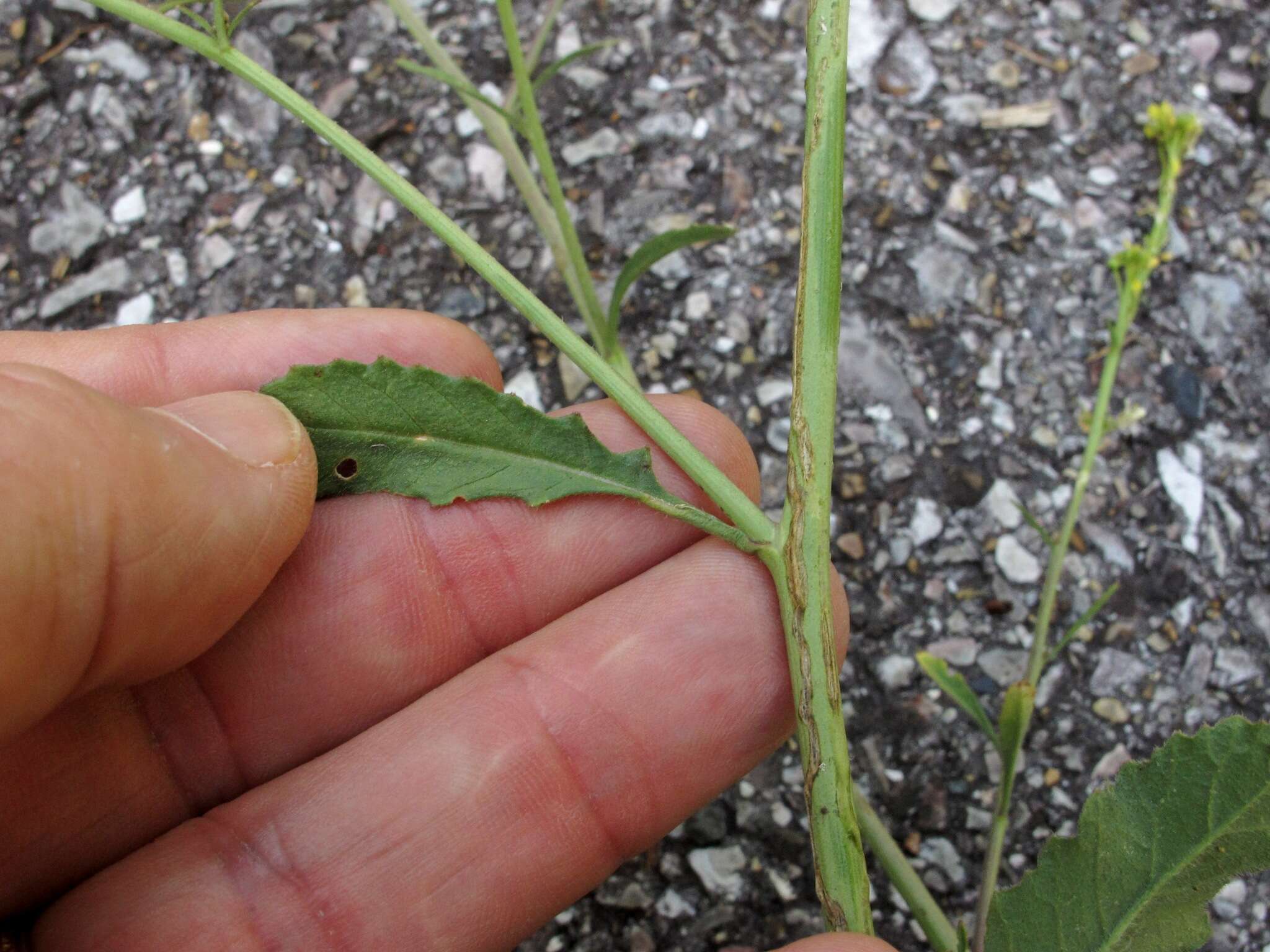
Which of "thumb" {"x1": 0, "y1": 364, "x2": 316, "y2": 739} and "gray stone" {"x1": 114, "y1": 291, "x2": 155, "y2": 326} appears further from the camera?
"gray stone" {"x1": 114, "y1": 291, "x2": 155, "y2": 326}

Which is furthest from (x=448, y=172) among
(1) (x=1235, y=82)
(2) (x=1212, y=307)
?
(1) (x=1235, y=82)

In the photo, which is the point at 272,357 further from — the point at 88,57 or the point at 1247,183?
the point at 1247,183

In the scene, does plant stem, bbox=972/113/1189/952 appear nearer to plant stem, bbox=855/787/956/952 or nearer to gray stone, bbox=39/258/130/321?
plant stem, bbox=855/787/956/952

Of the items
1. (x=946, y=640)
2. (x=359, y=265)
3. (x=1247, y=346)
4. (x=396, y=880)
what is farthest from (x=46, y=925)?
(x=1247, y=346)

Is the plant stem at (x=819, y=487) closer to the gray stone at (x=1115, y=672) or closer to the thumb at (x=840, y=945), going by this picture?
the thumb at (x=840, y=945)

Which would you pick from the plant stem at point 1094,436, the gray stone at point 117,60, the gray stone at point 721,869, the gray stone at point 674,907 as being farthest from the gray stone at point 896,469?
the gray stone at point 117,60

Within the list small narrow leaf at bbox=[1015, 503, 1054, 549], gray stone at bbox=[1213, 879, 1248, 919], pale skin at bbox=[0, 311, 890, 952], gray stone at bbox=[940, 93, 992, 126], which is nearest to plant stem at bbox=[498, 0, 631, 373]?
Answer: pale skin at bbox=[0, 311, 890, 952]

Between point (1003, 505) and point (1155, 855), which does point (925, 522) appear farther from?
point (1155, 855)
